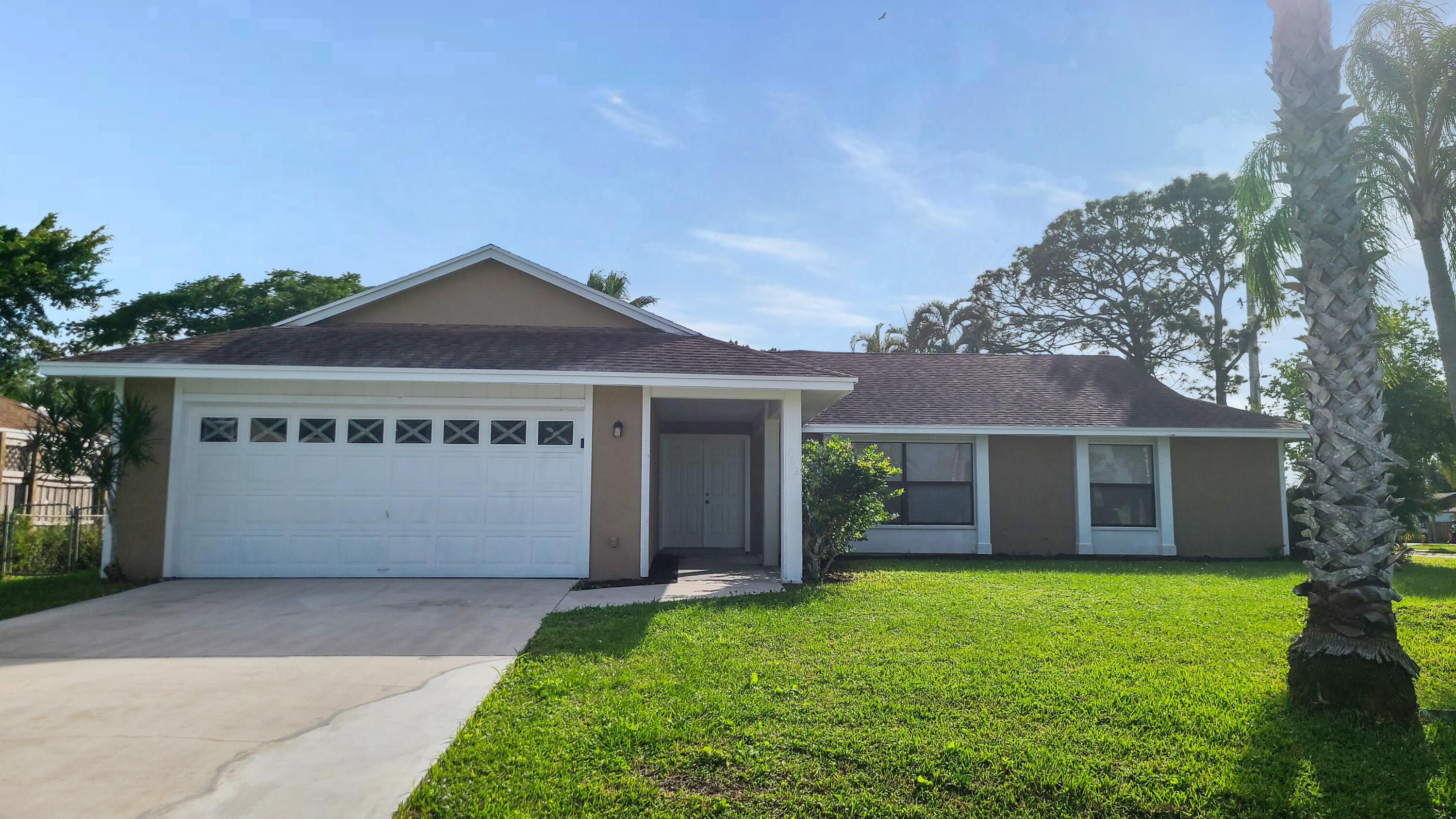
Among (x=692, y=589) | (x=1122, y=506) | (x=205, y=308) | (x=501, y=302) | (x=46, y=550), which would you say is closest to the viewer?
(x=692, y=589)

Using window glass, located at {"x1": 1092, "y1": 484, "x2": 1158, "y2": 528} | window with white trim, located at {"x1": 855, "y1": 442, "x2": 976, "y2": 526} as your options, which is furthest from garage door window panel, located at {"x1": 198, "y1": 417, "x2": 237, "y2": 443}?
window glass, located at {"x1": 1092, "y1": 484, "x2": 1158, "y2": 528}

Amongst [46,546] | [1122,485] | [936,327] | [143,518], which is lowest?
[46,546]

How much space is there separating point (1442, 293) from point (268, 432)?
45.7ft

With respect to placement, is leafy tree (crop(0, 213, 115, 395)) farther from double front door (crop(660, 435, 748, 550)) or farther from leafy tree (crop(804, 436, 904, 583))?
leafy tree (crop(804, 436, 904, 583))

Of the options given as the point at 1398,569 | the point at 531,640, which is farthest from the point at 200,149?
the point at 1398,569

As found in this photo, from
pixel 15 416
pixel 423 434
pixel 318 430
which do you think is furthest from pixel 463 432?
pixel 15 416

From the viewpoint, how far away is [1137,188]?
30.6 metres

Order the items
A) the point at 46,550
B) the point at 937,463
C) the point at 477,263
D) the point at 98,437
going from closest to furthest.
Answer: the point at 98,437
the point at 46,550
the point at 477,263
the point at 937,463

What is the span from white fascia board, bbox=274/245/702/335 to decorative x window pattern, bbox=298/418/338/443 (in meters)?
2.46

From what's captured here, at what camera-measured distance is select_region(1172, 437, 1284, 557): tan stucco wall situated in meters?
14.6

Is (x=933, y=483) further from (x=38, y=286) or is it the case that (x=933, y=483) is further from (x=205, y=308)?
(x=205, y=308)

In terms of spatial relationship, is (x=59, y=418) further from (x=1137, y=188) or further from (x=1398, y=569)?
(x=1137, y=188)

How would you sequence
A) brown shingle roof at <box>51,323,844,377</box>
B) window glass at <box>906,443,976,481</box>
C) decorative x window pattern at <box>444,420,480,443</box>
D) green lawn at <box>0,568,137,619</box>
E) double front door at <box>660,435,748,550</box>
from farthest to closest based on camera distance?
double front door at <box>660,435,748,550</box> → window glass at <box>906,443,976,481</box> → decorative x window pattern at <box>444,420,480,443</box> → brown shingle roof at <box>51,323,844,377</box> → green lawn at <box>0,568,137,619</box>

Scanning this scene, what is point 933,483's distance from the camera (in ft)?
47.3
